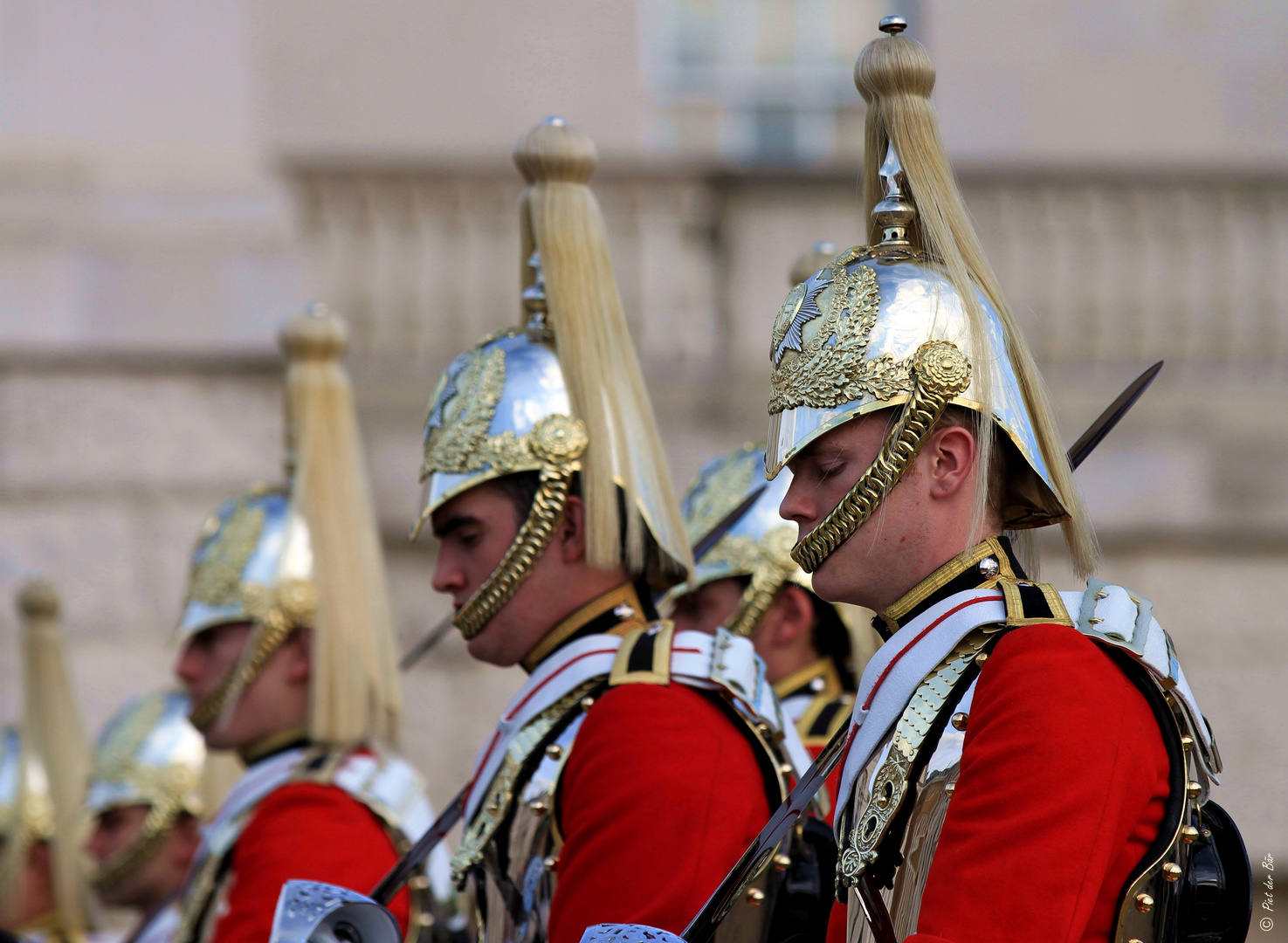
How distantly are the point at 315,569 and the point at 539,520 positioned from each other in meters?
1.46

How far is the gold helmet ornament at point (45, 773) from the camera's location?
274 inches

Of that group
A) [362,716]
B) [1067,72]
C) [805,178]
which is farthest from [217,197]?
[362,716]

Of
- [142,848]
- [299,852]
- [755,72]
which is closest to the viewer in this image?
[299,852]

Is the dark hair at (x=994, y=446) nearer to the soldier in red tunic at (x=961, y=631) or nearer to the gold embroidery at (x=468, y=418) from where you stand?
the soldier in red tunic at (x=961, y=631)

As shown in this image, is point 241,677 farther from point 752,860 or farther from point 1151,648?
point 1151,648

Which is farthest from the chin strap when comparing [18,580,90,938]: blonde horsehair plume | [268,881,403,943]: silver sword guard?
[18,580,90,938]: blonde horsehair plume

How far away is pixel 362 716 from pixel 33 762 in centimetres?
319

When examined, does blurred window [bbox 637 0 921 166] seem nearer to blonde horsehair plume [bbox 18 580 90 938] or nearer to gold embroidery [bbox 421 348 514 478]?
blonde horsehair plume [bbox 18 580 90 938]

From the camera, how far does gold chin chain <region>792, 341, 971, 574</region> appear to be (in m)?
2.51

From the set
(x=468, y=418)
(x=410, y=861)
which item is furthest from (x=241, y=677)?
(x=468, y=418)

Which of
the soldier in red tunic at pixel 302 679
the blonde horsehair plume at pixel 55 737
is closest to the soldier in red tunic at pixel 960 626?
the soldier in red tunic at pixel 302 679

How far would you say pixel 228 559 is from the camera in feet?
15.8

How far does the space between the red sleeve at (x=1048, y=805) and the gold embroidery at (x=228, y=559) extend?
285cm

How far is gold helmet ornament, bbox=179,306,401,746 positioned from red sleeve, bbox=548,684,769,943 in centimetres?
158
